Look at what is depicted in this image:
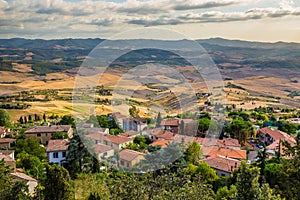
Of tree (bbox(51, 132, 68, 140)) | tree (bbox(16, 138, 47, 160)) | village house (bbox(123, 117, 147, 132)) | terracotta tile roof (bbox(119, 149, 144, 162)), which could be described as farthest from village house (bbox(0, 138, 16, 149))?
terracotta tile roof (bbox(119, 149, 144, 162))

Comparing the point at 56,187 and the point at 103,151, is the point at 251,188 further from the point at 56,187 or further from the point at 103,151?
the point at 103,151

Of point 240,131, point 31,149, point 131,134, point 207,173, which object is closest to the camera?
point 207,173

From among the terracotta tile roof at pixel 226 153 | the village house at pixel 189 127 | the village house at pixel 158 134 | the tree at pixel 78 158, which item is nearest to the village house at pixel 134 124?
the village house at pixel 158 134

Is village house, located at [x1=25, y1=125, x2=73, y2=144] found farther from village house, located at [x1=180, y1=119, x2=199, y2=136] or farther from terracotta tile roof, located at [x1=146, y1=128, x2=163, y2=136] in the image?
village house, located at [x1=180, y1=119, x2=199, y2=136]

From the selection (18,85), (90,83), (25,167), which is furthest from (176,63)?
(18,85)

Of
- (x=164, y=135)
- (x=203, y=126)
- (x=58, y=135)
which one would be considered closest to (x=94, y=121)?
(x=58, y=135)

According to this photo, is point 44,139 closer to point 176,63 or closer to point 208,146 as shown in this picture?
point 208,146
